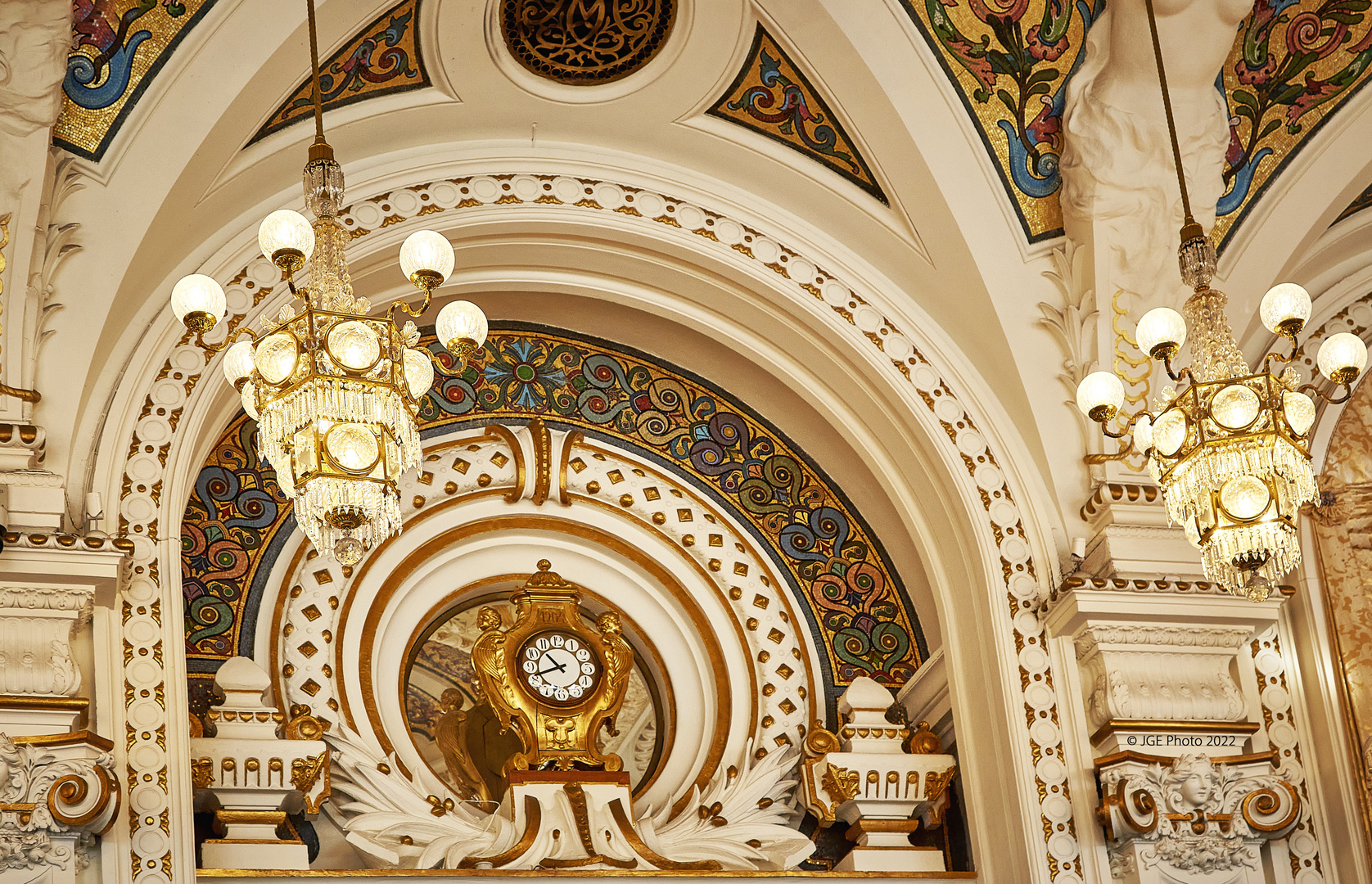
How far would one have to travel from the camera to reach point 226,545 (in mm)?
6961

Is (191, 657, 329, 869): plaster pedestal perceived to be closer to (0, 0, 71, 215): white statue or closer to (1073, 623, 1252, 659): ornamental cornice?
(0, 0, 71, 215): white statue

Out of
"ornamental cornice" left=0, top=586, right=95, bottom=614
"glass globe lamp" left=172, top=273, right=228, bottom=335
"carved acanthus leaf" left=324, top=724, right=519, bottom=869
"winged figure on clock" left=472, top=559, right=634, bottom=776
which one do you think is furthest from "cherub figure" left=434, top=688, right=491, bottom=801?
"glass globe lamp" left=172, top=273, right=228, bottom=335

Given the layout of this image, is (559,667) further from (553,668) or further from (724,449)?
(724,449)

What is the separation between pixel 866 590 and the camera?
7770mm

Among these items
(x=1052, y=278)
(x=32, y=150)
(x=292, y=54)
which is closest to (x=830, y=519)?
(x=1052, y=278)

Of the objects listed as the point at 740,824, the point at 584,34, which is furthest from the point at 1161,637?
the point at 584,34

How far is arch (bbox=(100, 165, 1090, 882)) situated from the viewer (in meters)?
6.21

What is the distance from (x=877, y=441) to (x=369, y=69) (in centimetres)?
271

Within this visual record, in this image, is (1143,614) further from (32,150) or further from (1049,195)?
(32,150)

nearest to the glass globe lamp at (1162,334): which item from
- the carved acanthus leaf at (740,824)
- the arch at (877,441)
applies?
the arch at (877,441)

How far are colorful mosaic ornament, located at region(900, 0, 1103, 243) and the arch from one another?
0.74 metres

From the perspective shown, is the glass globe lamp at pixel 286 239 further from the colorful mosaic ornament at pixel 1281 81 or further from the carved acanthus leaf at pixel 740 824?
the colorful mosaic ornament at pixel 1281 81

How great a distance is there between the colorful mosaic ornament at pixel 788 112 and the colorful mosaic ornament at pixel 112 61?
2.19m

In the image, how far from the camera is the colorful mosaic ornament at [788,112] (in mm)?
7055
